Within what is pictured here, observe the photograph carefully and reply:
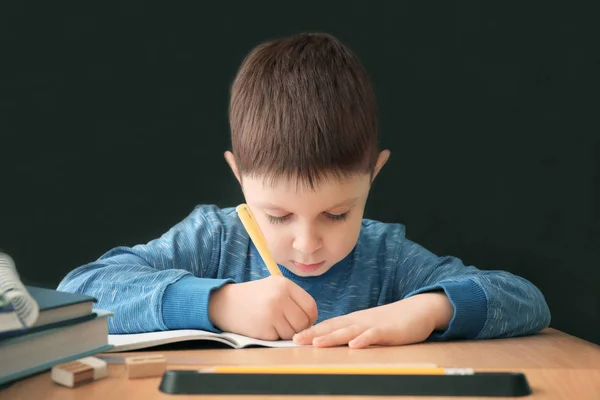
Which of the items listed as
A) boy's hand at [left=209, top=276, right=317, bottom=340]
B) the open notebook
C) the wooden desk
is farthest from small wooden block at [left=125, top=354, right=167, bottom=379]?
boy's hand at [left=209, top=276, right=317, bottom=340]

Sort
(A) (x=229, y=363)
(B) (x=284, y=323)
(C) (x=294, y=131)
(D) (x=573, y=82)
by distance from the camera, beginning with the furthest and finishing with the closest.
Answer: (D) (x=573, y=82) → (C) (x=294, y=131) → (B) (x=284, y=323) → (A) (x=229, y=363)

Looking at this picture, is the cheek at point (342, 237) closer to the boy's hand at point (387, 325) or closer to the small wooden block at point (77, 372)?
the boy's hand at point (387, 325)

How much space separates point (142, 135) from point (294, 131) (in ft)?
1.94

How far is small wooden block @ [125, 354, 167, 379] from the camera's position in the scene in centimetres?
65

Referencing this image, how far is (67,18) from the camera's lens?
1.48 m

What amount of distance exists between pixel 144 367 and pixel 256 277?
1.95 ft

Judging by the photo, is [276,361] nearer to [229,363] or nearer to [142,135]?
[229,363]

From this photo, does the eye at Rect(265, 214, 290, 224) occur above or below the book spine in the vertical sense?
below

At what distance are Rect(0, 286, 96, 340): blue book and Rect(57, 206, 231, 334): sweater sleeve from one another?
191mm

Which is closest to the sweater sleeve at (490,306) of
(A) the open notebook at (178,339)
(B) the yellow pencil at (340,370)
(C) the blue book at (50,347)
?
(A) the open notebook at (178,339)

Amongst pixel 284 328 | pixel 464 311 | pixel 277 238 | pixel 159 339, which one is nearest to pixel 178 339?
pixel 159 339

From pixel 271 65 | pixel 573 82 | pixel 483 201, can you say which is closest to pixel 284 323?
pixel 271 65

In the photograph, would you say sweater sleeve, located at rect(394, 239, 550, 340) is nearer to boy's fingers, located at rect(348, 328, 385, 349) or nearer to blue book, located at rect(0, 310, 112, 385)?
boy's fingers, located at rect(348, 328, 385, 349)

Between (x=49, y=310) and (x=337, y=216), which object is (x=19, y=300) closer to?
(x=49, y=310)
